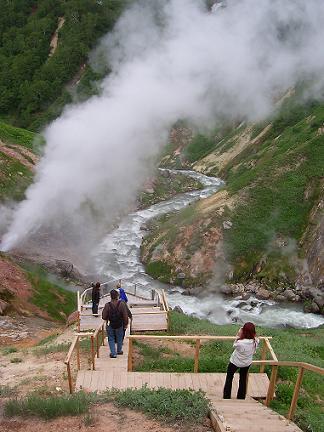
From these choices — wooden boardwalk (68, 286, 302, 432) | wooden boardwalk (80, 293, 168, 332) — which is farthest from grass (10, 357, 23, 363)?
wooden boardwalk (80, 293, 168, 332)

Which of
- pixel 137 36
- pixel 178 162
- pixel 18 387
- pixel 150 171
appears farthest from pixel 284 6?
pixel 18 387

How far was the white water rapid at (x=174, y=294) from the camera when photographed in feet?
119

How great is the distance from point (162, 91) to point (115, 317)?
52285 millimetres

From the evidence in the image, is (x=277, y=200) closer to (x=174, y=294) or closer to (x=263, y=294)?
(x=263, y=294)

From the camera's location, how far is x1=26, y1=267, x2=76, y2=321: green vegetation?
1309 inches

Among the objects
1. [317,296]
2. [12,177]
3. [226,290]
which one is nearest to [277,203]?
[226,290]

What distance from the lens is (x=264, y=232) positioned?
4581 centimetres

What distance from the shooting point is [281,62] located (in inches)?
3457

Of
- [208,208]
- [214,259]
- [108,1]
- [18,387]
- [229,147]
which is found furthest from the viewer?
[108,1]

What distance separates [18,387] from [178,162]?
8130 centimetres

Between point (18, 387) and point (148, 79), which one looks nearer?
point (18, 387)

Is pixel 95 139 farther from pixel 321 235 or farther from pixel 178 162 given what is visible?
pixel 178 162

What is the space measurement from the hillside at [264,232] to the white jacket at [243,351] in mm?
27755

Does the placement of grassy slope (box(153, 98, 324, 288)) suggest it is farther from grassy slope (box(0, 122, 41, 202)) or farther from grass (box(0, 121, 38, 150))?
grass (box(0, 121, 38, 150))
